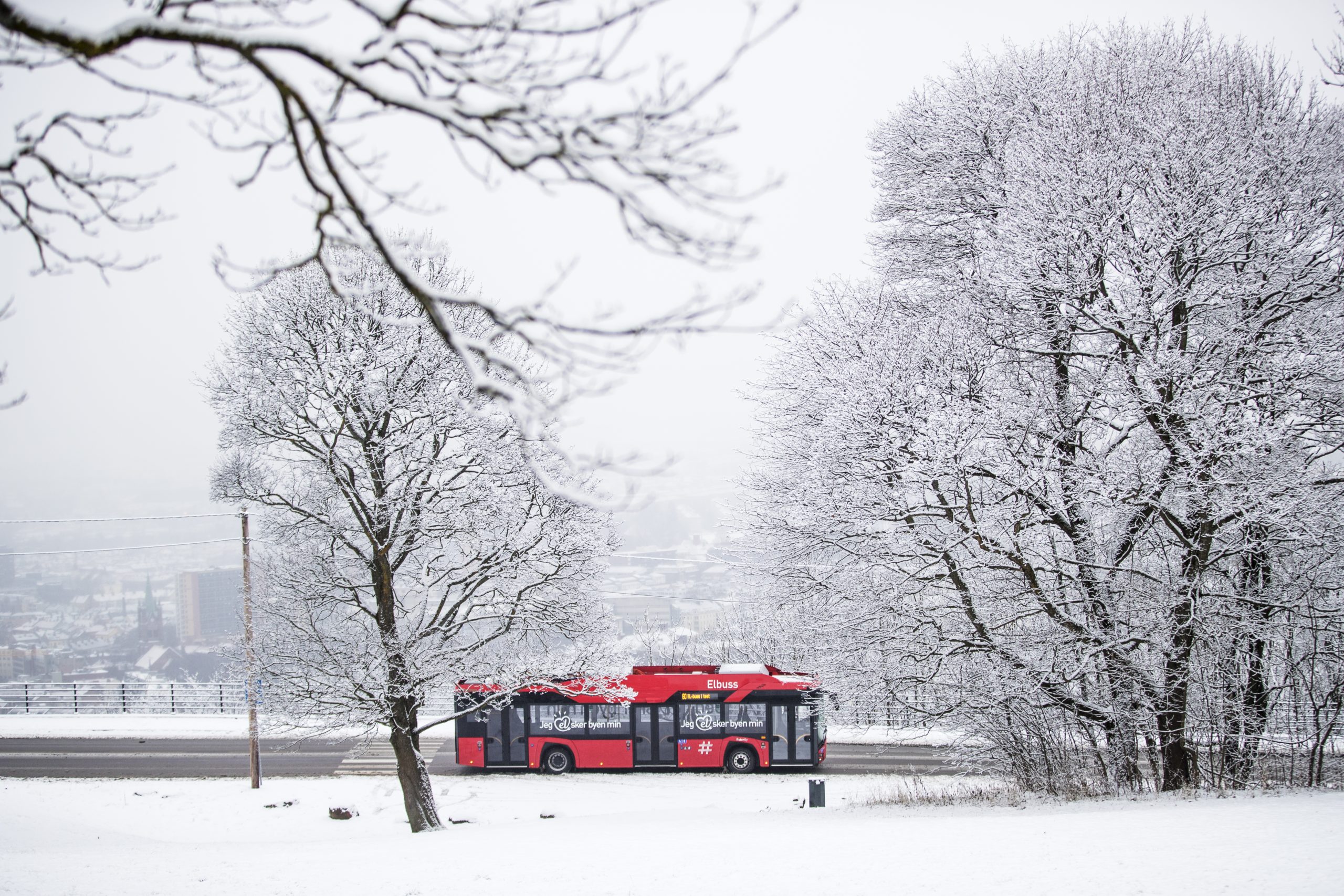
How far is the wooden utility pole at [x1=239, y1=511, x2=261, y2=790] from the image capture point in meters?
12.7

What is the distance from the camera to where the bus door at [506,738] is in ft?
65.1

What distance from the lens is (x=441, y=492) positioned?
12703 millimetres

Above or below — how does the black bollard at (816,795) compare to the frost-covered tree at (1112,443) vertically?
below

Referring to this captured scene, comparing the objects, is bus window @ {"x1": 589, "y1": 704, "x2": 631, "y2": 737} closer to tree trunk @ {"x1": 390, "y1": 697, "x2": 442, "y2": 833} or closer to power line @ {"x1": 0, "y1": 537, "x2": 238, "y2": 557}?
tree trunk @ {"x1": 390, "y1": 697, "x2": 442, "y2": 833}

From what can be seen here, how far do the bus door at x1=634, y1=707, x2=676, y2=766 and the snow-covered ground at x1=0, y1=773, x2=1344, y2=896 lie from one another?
18.9ft

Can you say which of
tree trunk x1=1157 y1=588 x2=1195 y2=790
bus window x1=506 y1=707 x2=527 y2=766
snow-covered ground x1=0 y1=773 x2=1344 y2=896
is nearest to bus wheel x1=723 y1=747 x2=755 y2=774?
bus window x1=506 y1=707 x2=527 y2=766

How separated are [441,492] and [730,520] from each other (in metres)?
4.94

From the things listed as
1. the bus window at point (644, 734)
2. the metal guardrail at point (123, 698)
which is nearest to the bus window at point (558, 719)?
the bus window at point (644, 734)

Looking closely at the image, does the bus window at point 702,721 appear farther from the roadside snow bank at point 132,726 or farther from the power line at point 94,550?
the power line at point 94,550

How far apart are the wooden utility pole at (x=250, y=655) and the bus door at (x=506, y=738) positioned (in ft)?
15.8

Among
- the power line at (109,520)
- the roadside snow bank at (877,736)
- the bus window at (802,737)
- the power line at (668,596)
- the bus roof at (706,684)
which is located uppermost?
the power line at (109,520)

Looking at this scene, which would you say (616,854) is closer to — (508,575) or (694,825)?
(694,825)

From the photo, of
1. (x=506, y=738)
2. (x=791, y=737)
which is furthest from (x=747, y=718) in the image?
(x=506, y=738)

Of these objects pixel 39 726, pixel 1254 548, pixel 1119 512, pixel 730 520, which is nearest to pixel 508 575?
pixel 730 520
